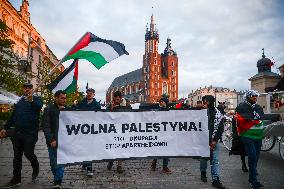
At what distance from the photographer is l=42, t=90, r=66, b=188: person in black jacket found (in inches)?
237

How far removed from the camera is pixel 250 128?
21.9 feet

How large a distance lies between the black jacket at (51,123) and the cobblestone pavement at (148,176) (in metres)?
1.14

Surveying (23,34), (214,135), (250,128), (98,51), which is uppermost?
(23,34)

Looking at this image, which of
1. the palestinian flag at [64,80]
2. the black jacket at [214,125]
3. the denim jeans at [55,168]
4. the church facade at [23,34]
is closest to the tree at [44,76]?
the church facade at [23,34]

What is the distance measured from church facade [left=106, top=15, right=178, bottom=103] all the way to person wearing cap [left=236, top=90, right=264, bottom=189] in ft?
385

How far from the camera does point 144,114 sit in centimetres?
657

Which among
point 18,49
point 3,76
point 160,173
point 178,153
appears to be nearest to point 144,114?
point 178,153

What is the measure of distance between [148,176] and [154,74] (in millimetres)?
126508

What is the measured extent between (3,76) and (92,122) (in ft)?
64.7

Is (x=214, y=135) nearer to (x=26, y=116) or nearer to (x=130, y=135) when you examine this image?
(x=130, y=135)

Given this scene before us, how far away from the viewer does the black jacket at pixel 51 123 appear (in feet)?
19.8

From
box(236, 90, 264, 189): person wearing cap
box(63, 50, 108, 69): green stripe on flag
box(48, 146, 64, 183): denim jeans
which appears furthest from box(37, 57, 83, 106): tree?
box(236, 90, 264, 189): person wearing cap

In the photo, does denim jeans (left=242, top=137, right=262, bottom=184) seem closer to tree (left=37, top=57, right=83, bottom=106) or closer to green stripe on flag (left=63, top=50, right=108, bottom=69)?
green stripe on flag (left=63, top=50, right=108, bottom=69)

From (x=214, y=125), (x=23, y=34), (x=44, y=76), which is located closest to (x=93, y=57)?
(x=214, y=125)
